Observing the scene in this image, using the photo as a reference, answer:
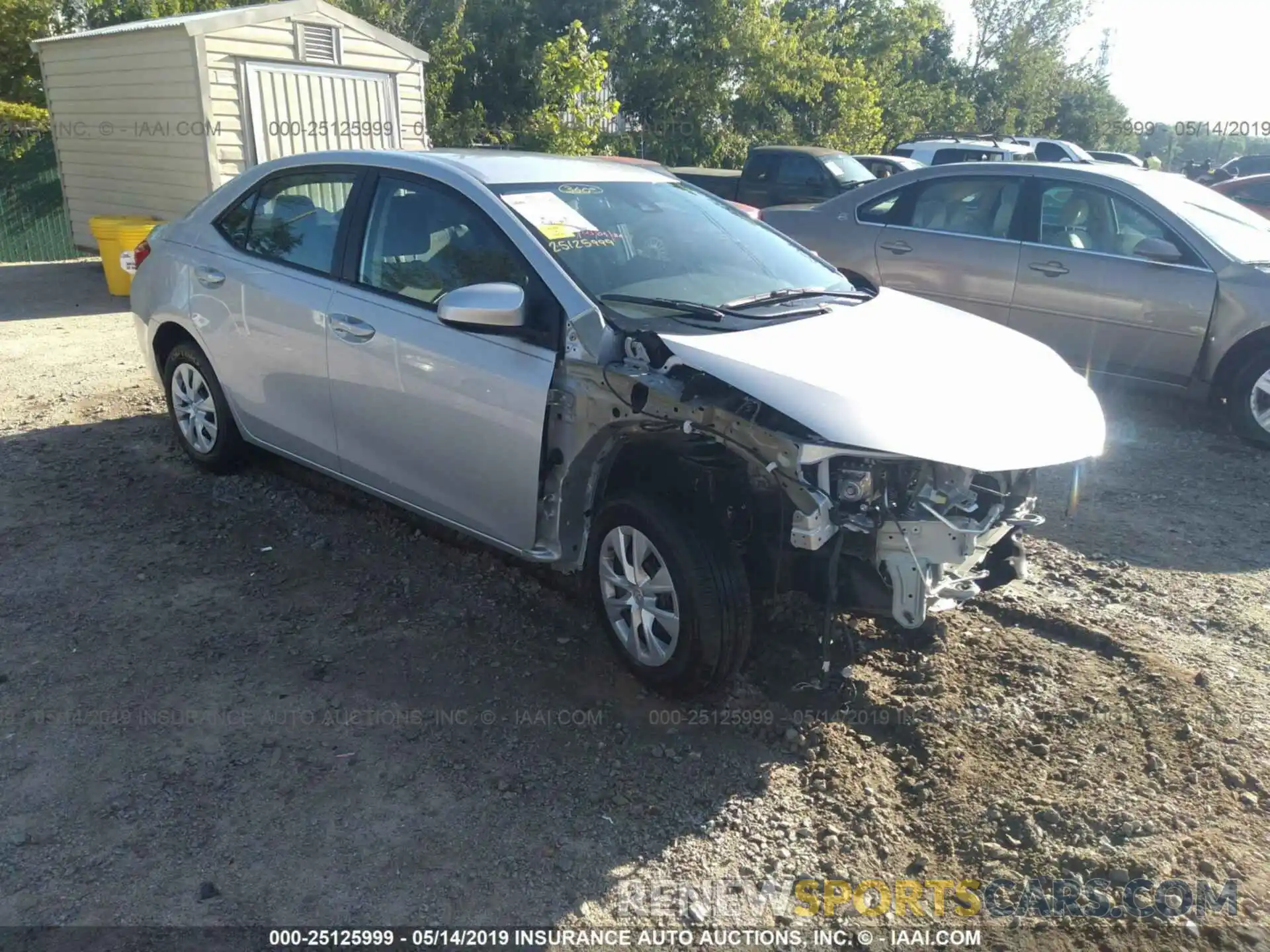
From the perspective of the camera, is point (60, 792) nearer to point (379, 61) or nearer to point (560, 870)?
point (560, 870)

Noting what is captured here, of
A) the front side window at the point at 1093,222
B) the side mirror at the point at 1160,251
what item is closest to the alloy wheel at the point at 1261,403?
the side mirror at the point at 1160,251

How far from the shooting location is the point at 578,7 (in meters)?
28.0

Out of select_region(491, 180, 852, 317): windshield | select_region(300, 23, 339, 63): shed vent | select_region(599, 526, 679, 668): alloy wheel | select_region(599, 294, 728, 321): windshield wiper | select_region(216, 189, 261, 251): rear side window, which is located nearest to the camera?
select_region(599, 526, 679, 668): alloy wheel

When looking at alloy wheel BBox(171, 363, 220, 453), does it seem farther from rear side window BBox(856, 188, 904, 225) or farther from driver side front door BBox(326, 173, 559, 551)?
rear side window BBox(856, 188, 904, 225)

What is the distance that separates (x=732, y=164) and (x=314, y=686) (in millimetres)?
24744

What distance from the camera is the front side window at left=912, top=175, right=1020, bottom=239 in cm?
755

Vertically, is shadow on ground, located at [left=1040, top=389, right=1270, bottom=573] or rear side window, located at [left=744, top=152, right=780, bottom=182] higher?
rear side window, located at [left=744, top=152, right=780, bottom=182]

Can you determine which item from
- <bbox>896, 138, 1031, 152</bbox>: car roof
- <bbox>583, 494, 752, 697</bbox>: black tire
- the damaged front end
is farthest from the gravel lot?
<bbox>896, 138, 1031, 152</bbox>: car roof

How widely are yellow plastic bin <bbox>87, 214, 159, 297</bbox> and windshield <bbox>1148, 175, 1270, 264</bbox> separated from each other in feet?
31.9

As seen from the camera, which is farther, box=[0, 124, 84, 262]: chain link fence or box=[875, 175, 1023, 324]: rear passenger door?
box=[0, 124, 84, 262]: chain link fence

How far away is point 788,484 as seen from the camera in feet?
10.9

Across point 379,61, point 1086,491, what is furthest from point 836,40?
point 1086,491

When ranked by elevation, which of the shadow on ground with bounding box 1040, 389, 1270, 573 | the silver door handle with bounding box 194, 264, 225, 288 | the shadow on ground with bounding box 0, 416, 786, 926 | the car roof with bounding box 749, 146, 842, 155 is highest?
the car roof with bounding box 749, 146, 842, 155

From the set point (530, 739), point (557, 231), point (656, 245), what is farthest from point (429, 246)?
point (530, 739)
